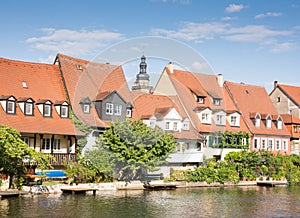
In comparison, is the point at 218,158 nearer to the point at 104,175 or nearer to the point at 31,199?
the point at 104,175

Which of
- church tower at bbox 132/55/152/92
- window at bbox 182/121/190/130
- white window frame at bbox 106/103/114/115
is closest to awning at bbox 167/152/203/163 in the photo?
window at bbox 182/121/190/130

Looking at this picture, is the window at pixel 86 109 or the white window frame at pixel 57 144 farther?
the window at pixel 86 109

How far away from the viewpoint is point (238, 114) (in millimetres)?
50438

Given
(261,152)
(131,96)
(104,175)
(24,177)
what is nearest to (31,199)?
(24,177)

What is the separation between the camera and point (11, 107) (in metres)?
36.9

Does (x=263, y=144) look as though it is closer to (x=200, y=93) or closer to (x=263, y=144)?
(x=263, y=144)

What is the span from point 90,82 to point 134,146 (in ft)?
27.5

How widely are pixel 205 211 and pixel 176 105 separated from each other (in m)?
21.3

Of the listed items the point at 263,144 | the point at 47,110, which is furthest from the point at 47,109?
the point at 263,144

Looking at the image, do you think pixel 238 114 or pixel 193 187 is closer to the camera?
pixel 193 187

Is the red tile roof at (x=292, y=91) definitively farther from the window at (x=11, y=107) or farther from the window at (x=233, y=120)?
the window at (x=11, y=107)

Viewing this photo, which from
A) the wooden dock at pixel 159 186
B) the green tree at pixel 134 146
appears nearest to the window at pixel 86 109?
the green tree at pixel 134 146

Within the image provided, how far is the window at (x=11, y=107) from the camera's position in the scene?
36775mm

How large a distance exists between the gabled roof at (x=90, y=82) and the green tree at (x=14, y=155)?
26.1 ft
